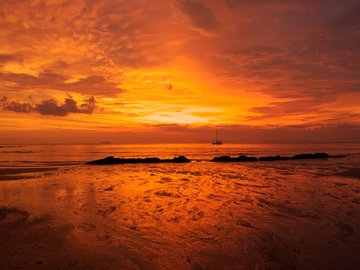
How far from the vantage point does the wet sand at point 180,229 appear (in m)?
7.77

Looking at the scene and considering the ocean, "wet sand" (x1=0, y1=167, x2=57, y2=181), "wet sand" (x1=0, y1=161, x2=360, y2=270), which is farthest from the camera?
the ocean

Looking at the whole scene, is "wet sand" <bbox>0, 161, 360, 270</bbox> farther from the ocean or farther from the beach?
the ocean

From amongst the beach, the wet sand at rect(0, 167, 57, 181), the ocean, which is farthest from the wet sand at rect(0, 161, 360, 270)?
the ocean

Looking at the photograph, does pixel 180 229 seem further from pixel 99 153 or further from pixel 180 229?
pixel 99 153

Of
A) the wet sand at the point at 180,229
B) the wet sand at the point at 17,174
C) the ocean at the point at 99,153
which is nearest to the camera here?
the wet sand at the point at 180,229

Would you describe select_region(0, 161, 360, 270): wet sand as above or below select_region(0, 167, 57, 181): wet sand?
above

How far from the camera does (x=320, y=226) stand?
438 inches

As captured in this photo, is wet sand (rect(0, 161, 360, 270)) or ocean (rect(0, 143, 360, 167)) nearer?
→ wet sand (rect(0, 161, 360, 270))

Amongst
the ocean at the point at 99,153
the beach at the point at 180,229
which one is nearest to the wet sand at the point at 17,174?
the ocean at the point at 99,153

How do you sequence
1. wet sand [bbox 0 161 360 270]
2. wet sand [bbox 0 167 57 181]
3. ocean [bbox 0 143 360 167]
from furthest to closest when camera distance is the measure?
ocean [bbox 0 143 360 167], wet sand [bbox 0 167 57 181], wet sand [bbox 0 161 360 270]

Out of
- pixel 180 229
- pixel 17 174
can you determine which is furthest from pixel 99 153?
pixel 180 229

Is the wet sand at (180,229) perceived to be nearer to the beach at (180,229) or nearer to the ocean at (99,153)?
the beach at (180,229)

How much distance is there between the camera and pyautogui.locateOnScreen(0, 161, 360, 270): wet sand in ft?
25.5

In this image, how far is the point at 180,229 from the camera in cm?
1068
